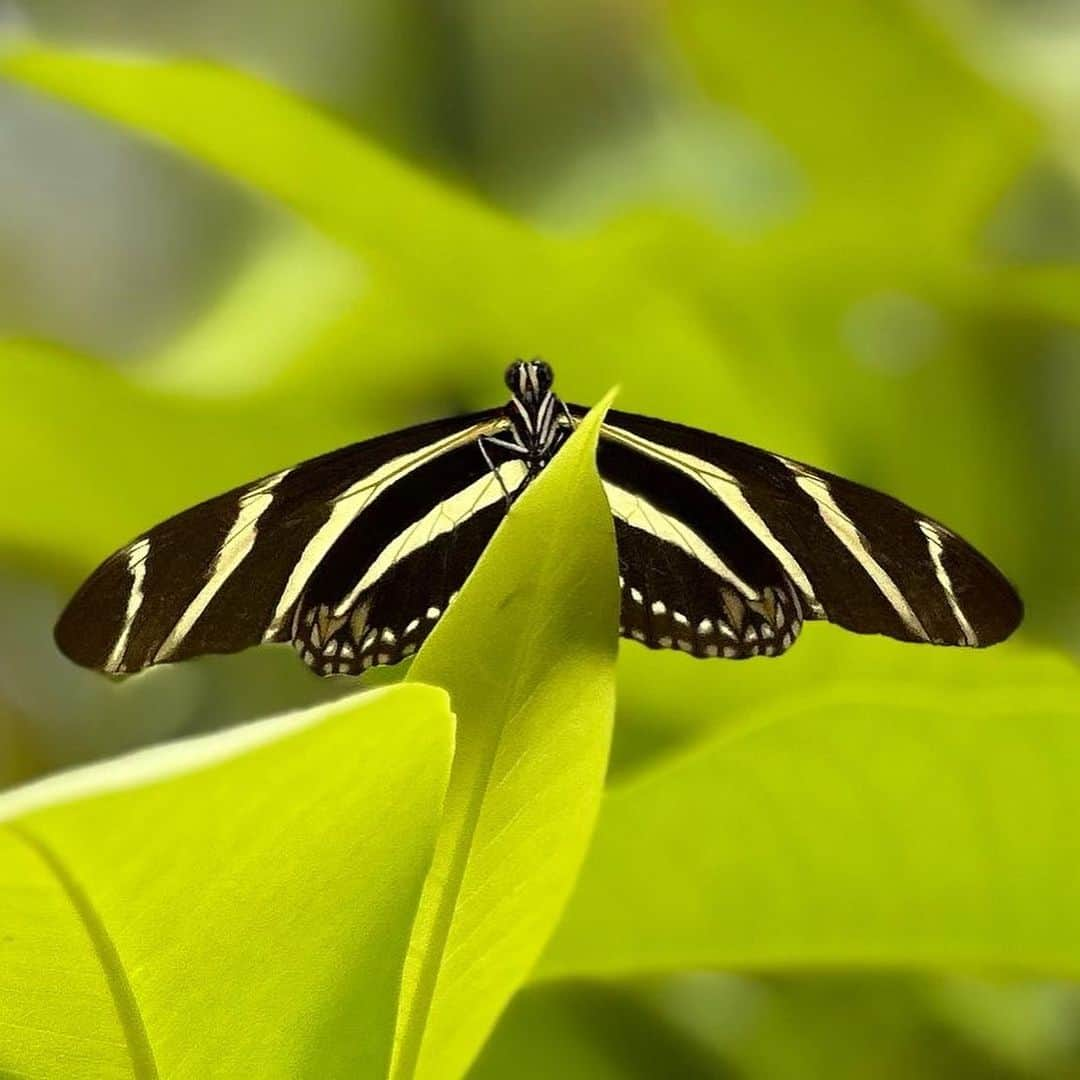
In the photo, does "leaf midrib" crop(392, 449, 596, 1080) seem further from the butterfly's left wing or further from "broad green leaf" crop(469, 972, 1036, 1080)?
"broad green leaf" crop(469, 972, 1036, 1080)

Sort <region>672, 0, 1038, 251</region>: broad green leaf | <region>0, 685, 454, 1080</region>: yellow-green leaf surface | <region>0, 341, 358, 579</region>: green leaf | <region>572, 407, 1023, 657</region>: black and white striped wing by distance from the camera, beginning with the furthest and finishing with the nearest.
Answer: <region>672, 0, 1038, 251</region>: broad green leaf
<region>0, 341, 358, 579</region>: green leaf
<region>572, 407, 1023, 657</region>: black and white striped wing
<region>0, 685, 454, 1080</region>: yellow-green leaf surface

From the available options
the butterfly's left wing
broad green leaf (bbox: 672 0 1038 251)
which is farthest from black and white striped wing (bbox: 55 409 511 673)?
broad green leaf (bbox: 672 0 1038 251)

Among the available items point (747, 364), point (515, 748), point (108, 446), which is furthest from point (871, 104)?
point (515, 748)

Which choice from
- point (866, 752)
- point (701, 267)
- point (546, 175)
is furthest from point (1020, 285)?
point (546, 175)

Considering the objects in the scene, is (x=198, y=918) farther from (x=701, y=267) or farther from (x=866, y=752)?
(x=701, y=267)

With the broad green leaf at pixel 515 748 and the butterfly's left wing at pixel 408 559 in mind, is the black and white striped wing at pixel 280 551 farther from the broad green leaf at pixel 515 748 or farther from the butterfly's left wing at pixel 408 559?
the broad green leaf at pixel 515 748

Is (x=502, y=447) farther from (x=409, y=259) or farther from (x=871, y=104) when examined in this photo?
(x=871, y=104)
